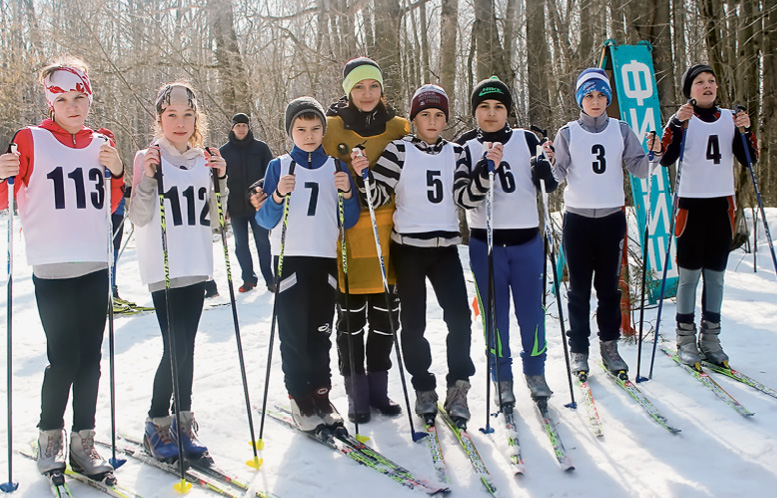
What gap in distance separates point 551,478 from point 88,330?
2.33 m

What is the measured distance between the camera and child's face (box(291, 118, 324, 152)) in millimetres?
3029

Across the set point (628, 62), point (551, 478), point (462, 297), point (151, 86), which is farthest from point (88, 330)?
point (151, 86)

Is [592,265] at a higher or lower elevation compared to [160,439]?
higher

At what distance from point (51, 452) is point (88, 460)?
175 mm

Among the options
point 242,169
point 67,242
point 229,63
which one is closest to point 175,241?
point 67,242

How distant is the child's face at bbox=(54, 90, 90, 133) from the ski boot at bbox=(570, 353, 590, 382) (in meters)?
3.26

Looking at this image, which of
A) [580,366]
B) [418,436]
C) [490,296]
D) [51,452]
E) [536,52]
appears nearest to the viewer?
[51,452]

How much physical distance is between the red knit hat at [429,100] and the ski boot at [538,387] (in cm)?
164

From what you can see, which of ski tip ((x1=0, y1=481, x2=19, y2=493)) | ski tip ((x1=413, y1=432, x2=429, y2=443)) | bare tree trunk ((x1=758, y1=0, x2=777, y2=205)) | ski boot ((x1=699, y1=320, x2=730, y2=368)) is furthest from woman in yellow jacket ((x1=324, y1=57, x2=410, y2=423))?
bare tree trunk ((x1=758, y1=0, x2=777, y2=205))

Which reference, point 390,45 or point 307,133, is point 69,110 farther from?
point 390,45

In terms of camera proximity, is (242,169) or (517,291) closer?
(517,291)

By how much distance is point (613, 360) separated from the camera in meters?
3.80

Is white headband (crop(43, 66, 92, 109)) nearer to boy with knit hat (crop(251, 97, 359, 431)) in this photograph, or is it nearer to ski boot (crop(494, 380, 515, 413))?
boy with knit hat (crop(251, 97, 359, 431))

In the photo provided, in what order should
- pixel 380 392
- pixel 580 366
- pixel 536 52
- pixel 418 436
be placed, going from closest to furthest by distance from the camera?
pixel 418 436
pixel 380 392
pixel 580 366
pixel 536 52
